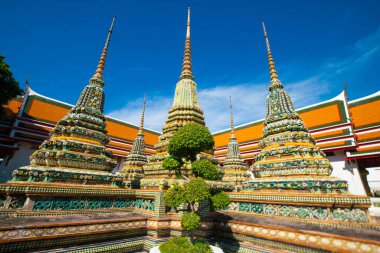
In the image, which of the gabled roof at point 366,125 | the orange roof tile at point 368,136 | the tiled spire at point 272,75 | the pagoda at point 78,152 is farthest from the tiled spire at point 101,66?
the orange roof tile at point 368,136

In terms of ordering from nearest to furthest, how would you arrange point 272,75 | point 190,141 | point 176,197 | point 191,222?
point 191,222 < point 176,197 < point 190,141 < point 272,75

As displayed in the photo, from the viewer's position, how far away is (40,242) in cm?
373

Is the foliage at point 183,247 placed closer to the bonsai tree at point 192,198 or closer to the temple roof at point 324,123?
the bonsai tree at point 192,198

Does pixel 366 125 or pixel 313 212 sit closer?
pixel 313 212

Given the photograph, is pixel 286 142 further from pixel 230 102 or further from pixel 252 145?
pixel 252 145

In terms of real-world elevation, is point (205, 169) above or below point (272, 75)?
below

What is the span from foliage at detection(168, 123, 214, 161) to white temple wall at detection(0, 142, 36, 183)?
775 inches

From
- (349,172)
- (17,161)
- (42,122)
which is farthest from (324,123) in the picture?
(17,161)

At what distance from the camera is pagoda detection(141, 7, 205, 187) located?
7.55 metres

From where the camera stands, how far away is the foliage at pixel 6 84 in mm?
13258

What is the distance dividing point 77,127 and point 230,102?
45.1 ft

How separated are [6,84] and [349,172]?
27.4 meters

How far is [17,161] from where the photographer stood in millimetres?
17672

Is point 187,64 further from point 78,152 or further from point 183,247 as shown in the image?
point 183,247
